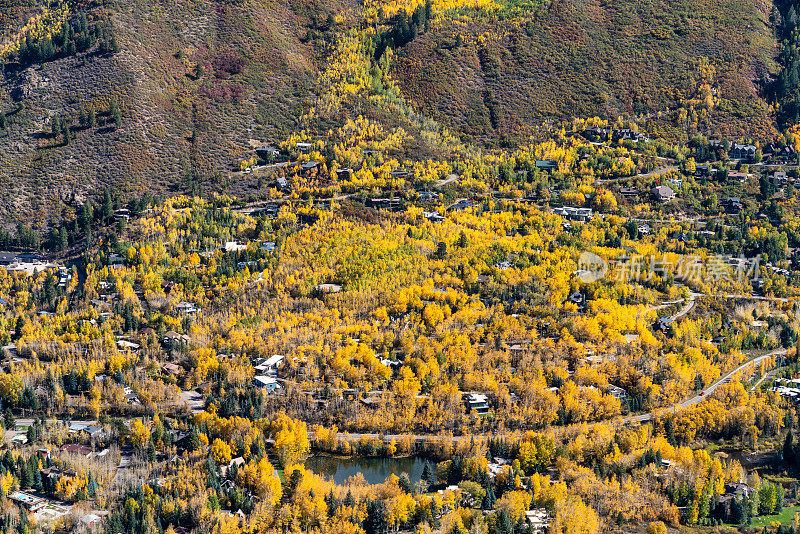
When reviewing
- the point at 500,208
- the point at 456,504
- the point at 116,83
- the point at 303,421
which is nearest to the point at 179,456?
the point at 303,421

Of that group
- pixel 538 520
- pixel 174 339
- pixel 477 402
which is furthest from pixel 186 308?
pixel 538 520

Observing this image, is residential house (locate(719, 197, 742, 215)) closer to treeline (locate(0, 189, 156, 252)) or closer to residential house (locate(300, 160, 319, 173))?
residential house (locate(300, 160, 319, 173))

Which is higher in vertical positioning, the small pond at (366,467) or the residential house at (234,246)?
the residential house at (234,246)

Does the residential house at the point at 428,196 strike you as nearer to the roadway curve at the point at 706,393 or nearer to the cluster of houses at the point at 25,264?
the cluster of houses at the point at 25,264

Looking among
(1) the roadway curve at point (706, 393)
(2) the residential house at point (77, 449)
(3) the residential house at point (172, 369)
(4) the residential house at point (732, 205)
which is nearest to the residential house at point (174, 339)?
(3) the residential house at point (172, 369)

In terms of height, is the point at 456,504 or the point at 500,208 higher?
the point at 500,208

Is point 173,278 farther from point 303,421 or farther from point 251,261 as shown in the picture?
point 303,421
